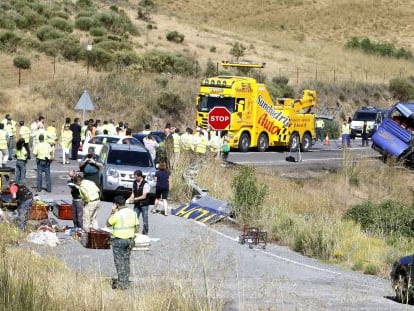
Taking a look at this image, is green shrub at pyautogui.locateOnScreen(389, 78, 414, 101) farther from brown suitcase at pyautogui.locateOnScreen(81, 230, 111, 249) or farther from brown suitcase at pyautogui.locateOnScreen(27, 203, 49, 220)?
brown suitcase at pyautogui.locateOnScreen(81, 230, 111, 249)

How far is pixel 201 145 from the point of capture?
1233 inches

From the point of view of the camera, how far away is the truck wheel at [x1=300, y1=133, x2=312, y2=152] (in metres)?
47.1

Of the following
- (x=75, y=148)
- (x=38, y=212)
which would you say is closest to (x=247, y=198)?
(x=38, y=212)

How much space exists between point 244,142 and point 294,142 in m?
3.59

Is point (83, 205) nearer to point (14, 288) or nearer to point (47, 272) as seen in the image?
point (47, 272)

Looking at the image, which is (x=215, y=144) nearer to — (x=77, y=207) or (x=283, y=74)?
(x=77, y=207)

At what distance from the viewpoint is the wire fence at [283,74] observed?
52.9 meters

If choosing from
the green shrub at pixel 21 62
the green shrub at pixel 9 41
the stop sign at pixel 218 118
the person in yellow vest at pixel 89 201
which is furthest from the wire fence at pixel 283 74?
the person in yellow vest at pixel 89 201

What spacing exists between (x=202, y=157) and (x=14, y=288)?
2110 centimetres

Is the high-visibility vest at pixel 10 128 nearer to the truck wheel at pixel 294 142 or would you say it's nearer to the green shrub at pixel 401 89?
the truck wheel at pixel 294 142

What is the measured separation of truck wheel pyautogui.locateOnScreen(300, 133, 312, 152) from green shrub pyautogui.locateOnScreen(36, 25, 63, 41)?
23669 millimetres

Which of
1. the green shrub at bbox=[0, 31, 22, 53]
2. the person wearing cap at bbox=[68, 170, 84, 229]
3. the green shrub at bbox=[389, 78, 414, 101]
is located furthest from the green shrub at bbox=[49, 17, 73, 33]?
the person wearing cap at bbox=[68, 170, 84, 229]

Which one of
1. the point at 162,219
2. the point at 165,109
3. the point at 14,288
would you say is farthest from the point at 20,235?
the point at 165,109

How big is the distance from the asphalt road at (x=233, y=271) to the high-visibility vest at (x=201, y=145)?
5663 millimetres
